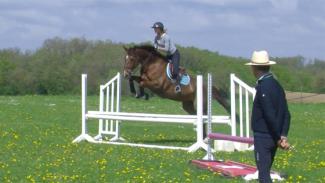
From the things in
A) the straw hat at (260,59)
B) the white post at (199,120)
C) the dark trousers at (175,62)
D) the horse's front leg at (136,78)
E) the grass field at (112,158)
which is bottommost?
the grass field at (112,158)

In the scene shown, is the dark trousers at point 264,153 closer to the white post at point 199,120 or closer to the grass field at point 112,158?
the grass field at point 112,158

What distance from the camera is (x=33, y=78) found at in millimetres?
63031

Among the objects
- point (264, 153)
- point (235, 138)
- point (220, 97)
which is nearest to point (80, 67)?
point (220, 97)

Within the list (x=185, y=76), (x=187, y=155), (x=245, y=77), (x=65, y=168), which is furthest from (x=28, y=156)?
(x=245, y=77)

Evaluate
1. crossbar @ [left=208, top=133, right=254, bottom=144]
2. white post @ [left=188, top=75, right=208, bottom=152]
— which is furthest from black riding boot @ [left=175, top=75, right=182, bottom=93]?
crossbar @ [left=208, top=133, right=254, bottom=144]

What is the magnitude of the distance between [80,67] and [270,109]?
55.8 meters

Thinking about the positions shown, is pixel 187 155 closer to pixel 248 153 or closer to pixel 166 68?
pixel 248 153

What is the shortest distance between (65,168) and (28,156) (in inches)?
82.6

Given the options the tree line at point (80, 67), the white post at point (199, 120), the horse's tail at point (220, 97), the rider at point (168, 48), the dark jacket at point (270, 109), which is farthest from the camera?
the tree line at point (80, 67)

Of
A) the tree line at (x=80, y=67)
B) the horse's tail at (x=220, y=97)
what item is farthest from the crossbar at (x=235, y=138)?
the tree line at (x=80, y=67)

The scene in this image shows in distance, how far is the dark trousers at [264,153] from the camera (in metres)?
9.69

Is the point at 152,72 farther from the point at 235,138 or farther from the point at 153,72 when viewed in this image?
the point at 235,138

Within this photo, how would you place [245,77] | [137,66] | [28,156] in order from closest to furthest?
[28,156], [137,66], [245,77]

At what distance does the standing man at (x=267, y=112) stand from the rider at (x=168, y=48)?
905 cm
